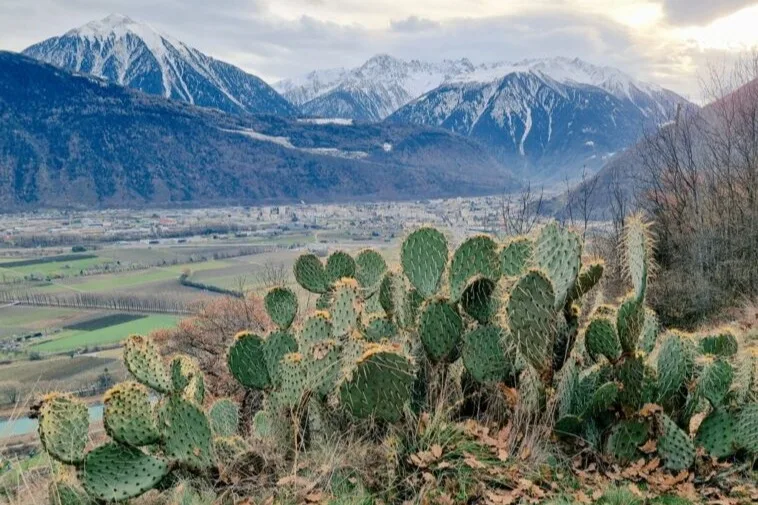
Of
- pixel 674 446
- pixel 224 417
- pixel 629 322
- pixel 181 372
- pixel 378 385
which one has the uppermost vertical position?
pixel 629 322

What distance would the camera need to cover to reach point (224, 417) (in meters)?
4.80

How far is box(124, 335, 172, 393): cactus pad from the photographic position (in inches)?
154

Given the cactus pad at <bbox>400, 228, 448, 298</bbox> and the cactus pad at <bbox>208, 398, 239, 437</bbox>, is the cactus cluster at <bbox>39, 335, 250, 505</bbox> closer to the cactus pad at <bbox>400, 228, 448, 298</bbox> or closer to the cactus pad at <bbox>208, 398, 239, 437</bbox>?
the cactus pad at <bbox>208, 398, 239, 437</bbox>

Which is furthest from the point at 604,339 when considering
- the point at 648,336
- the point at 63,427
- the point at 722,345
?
the point at 63,427

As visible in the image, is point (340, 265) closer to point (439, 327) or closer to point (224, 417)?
point (224, 417)

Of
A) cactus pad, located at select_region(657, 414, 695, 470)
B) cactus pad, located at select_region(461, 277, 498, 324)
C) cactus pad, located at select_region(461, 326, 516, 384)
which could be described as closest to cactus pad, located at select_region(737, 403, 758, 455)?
cactus pad, located at select_region(657, 414, 695, 470)

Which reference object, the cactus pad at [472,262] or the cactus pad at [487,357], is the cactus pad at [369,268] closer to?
the cactus pad at [472,262]

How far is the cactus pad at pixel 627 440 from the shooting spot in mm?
3912

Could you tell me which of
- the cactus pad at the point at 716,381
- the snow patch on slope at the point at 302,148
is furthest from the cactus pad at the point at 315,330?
the snow patch on slope at the point at 302,148

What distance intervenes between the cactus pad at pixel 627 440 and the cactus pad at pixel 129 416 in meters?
2.67

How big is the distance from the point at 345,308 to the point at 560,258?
149 centimetres

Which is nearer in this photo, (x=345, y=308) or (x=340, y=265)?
(x=345, y=308)

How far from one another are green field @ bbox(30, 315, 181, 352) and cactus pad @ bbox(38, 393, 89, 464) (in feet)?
81.0

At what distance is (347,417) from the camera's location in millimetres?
4066
